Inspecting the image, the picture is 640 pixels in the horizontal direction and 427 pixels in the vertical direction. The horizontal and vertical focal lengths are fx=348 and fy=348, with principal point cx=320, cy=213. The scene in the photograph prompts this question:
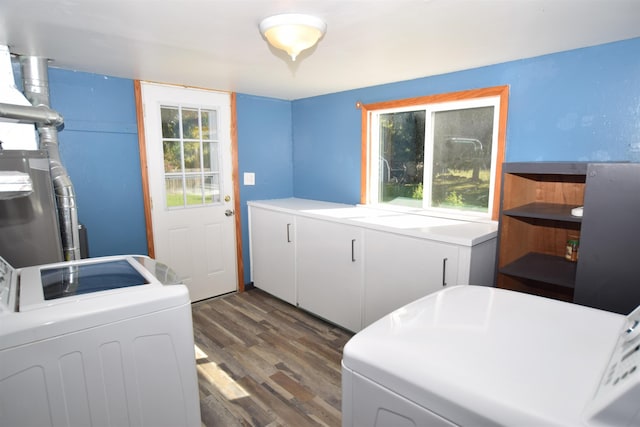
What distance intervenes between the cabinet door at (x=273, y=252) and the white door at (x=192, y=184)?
24 cm

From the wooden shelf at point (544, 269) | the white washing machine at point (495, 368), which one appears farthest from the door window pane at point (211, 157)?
the white washing machine at point (495, 368)

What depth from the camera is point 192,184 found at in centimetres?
340

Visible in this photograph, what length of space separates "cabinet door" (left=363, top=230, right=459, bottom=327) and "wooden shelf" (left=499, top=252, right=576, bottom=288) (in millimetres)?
365

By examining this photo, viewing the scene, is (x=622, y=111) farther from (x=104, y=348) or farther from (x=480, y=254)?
(x=104, y=348)

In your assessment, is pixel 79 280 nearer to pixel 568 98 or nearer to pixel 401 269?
pixel 401 269

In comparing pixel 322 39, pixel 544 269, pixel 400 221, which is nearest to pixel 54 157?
pixel 322 39

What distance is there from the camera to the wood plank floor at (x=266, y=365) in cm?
203

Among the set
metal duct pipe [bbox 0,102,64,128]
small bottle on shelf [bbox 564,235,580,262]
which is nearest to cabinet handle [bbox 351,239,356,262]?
small bottle on shelf [bbox 564,235,580,262]

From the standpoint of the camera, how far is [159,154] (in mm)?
3131

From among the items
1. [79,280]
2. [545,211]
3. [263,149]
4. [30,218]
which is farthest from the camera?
[263,149]

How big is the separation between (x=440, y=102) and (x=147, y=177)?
256cm

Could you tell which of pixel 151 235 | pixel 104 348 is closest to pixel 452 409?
pixel 104 348

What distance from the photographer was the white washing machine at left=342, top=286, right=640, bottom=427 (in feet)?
1.94

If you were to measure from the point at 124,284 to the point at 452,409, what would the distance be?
1.24 meters
